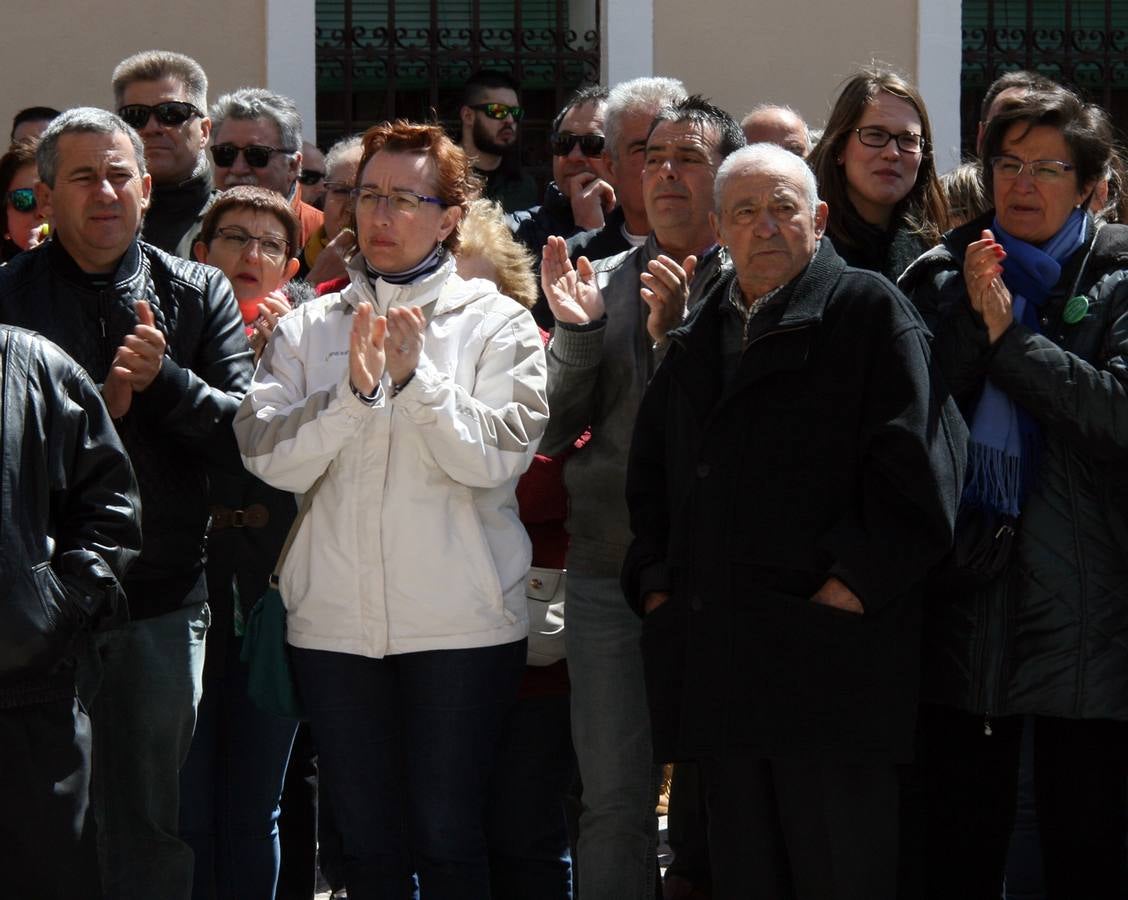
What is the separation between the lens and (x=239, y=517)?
15.4ft

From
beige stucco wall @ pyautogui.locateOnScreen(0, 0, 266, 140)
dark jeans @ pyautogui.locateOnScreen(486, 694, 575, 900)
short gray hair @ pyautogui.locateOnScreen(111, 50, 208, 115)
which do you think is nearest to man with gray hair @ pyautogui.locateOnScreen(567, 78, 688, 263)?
short gray hair @ pyautogui.locateOnScreen(111, 50, 208, 115)

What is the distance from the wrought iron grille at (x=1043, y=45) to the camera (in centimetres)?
936

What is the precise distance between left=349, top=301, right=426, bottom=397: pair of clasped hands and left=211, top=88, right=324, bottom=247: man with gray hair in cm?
198

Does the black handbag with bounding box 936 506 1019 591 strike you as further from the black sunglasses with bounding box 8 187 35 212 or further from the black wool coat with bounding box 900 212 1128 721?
the black sunglasses with bounding box 8 187 35 212

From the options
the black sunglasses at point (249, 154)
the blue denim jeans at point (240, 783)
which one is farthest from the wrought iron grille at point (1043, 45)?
the blue denim jeans at point (240, 783)

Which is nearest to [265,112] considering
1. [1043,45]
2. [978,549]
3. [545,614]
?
[545,614]

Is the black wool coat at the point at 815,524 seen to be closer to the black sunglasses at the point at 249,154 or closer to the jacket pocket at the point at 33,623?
the jacket pocket at the point at 33,623

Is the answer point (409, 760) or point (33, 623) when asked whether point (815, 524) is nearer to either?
point (409, 760)

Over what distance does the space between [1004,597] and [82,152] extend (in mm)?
2374

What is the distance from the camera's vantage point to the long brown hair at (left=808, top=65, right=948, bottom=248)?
4.79 meters

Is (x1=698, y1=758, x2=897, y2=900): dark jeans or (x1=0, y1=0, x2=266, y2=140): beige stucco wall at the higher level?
(x1=0, y1=0, x2=266, y2=140): beige stucco wall

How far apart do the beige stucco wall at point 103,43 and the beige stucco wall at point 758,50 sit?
2009 millimetres

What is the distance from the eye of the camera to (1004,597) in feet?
13.3

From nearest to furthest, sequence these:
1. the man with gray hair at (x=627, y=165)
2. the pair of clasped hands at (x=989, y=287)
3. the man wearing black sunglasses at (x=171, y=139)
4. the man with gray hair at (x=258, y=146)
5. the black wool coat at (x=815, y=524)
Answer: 1. the black wool coat at (x=815, y=524)
2. the pair of clasped hands at (x=989, y=287)
3. the man with gray hair at (x=627, y=165)
4. the man wearing black sunglasses at (x=171, y=139)
5. the man with gray hair at (x=258, y=146)
